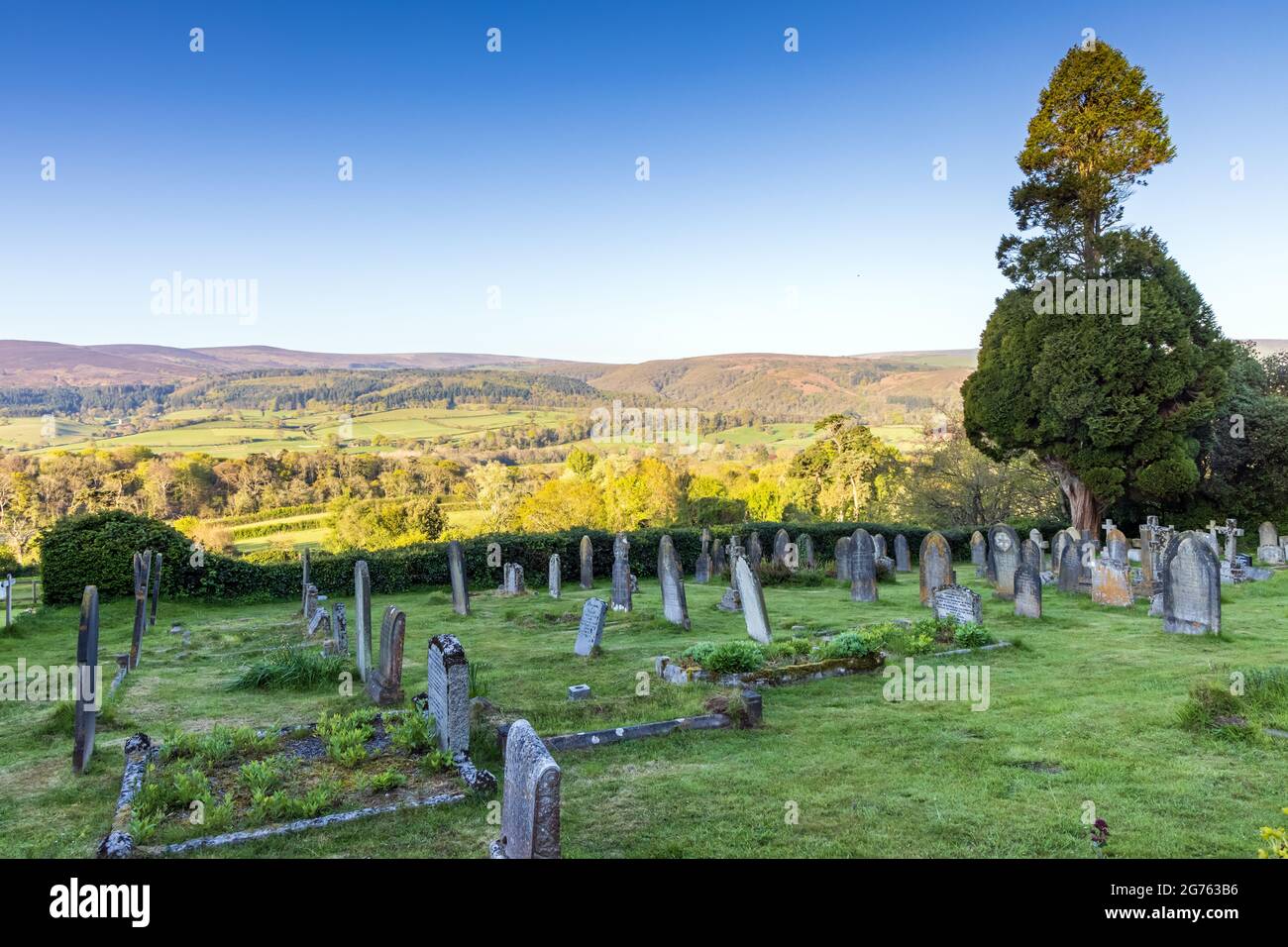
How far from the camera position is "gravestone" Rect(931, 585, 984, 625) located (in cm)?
1207

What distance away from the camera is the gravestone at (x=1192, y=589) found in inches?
447

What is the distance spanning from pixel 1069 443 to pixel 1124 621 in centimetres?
1560

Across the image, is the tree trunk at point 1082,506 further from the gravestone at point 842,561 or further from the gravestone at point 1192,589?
the gravestone at point 1192,589

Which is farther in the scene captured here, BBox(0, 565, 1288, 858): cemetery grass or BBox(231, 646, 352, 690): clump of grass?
BBox(231, 646, 352, 690): clump of grass

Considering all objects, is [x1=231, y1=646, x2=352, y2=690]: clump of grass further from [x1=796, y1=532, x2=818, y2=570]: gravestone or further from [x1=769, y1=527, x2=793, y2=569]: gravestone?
[x1=796, y1=532, x2=818, y2=570]: gravestone

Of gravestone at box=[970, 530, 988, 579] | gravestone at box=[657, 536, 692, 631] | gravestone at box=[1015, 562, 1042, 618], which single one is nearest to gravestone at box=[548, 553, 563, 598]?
gravestone at box=[657, 536, 692, 631]

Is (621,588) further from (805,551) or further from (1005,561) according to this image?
(805,551)

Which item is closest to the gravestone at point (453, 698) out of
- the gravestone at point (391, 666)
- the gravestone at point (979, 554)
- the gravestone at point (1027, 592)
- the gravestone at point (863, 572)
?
the gravestone at point (391, 666)

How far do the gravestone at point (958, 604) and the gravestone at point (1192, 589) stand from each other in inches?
111

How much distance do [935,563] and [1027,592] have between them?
8.09 feet

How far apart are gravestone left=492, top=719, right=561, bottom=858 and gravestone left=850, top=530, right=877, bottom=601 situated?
13502 mm

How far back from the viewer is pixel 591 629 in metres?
11.5

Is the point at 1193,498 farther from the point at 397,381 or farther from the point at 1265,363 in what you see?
the point at 397,381
